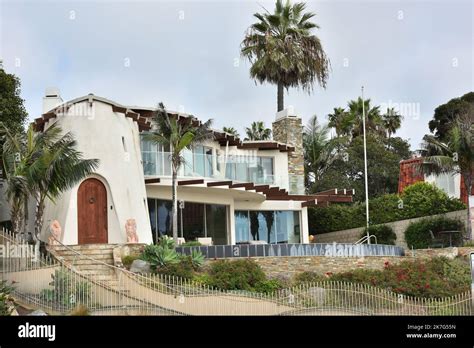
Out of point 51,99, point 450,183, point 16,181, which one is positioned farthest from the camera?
point 450,183

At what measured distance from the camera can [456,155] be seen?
30.7 meters

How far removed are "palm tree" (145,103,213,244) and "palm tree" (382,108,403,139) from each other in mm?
32536

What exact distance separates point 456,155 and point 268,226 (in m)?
9.83

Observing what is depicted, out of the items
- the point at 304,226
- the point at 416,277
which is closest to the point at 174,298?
the point at 416,277

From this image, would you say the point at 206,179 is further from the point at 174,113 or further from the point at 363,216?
the point at 363,216

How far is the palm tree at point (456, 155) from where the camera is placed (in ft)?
99.2

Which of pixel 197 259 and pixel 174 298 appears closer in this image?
pixel 174 298

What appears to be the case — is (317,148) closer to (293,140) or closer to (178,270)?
(293,140)

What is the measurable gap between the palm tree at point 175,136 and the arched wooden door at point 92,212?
2.54 m

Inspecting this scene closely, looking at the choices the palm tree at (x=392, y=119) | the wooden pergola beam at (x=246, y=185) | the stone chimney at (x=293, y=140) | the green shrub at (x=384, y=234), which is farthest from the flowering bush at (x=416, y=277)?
the palm tree at (x=392, y=119)

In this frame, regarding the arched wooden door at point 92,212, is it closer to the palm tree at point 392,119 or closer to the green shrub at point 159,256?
the green shrub at point 159,256

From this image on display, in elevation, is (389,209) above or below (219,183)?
below

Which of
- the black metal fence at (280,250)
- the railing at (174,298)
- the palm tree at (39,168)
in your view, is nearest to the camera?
the railing at (174,298)

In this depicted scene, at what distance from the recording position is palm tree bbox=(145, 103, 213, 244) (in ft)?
89.0
